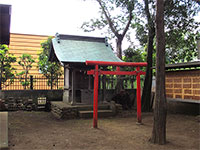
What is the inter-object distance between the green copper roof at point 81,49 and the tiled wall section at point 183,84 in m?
3.42

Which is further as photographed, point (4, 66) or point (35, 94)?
point (35, 94)

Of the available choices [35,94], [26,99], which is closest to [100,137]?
[26,99]

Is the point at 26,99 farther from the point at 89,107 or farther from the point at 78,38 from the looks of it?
the point at 78,38

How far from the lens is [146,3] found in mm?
13023

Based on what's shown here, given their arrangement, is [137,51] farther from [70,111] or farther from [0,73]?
[0,73]

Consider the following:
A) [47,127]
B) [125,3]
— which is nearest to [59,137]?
[47,127]

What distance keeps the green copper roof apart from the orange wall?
276 inches

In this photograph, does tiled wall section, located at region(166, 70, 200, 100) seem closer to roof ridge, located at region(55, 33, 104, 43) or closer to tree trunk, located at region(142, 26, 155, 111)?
tree trunk, located at region(142, 26, 155, 111)

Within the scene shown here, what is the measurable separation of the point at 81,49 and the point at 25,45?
31.4 feet

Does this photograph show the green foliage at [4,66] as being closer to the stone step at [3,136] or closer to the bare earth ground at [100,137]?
the bare earth ground at [100,137]

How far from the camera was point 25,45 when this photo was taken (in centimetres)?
2055

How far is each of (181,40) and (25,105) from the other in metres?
11.0

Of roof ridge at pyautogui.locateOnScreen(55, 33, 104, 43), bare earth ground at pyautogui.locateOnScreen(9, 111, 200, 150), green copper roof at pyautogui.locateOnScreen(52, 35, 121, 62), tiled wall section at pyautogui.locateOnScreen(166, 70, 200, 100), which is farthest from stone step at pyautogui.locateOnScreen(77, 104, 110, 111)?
roof ridge at pyautogui.locateOnScreen(55, 33, 104, 43)

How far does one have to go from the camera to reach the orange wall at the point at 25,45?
20.1m
